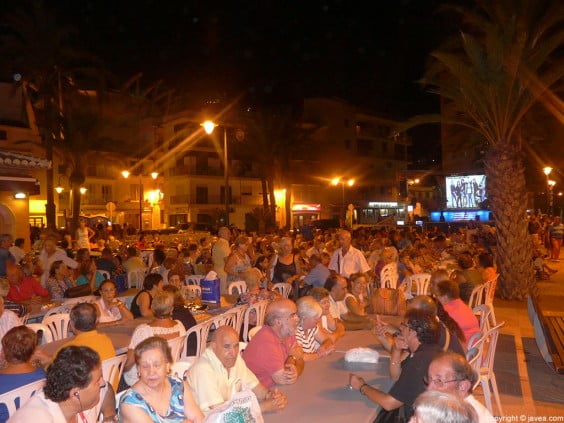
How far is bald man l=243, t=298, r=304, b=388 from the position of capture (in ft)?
14.4

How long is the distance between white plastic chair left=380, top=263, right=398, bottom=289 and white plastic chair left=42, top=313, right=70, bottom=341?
18.7 ft

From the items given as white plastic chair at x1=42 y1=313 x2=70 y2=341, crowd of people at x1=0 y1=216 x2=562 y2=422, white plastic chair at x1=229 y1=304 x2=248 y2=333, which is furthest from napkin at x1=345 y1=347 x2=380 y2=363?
white plastic chair at x1=42 y1=313 x2=70 y2=341

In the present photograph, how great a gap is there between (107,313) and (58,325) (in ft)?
2.59

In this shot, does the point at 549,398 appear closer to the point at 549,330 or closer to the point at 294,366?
the point at 549,330

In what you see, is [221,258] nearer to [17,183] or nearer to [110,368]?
[17,183]

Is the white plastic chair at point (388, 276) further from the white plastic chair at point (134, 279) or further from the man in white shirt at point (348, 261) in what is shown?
the white plastic chair at point (134, 279)

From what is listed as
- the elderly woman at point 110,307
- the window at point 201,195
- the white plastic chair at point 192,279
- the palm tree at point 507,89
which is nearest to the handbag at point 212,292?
the elderly woman at point 110,307

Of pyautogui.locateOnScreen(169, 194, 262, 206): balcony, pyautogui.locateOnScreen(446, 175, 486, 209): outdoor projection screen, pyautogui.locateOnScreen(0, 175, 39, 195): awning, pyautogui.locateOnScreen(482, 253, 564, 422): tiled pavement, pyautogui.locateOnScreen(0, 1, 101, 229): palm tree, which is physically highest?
pyautogui.locateOnScreen(0, 1, 101, 229): palm tree

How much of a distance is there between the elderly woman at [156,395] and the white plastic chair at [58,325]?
130 inches

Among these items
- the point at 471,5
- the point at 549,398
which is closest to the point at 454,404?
the point at 549,398

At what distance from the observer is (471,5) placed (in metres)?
15.8

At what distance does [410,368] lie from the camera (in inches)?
150

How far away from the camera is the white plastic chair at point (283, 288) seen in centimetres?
923

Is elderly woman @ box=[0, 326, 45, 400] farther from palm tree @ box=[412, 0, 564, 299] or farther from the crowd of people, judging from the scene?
palm tree @ box=[412, 0, 564, 299]
